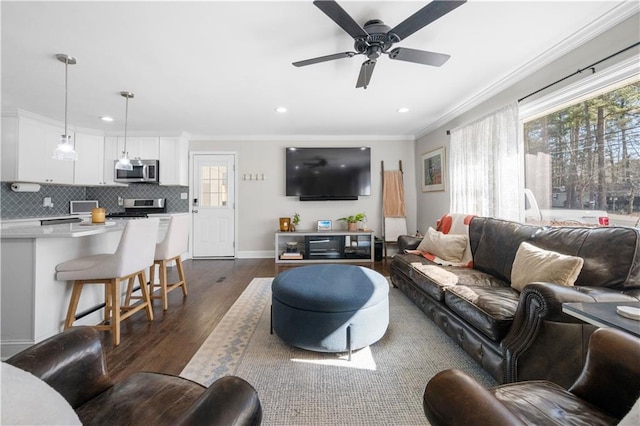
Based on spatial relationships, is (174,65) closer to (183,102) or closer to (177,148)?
(183,102)

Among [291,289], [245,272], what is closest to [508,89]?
[291,289]

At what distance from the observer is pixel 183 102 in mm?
3303

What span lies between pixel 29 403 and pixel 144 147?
208 inches

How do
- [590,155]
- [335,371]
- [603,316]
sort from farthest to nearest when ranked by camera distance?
[590,155] < [335,371] < [603,316]

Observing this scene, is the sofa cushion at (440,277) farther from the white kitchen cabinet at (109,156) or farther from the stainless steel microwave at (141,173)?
the white kitchen cabinet at (109,156)

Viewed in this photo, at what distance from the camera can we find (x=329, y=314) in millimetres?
1708

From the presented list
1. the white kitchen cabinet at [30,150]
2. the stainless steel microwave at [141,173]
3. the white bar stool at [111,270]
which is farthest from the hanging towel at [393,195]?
the white kitchen cabinet at [30,150]

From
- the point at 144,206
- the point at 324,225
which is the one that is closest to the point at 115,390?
the point at 324,225

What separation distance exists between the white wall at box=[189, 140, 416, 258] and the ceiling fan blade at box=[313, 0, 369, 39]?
326 centimetres

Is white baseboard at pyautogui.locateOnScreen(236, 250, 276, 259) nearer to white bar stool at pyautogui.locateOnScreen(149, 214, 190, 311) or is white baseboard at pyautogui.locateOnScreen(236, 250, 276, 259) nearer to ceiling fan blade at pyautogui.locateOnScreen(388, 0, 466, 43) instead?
white bar stool at pyautogui.locateOnScreen(149, 214, 190, 311)

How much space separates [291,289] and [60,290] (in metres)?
1.81

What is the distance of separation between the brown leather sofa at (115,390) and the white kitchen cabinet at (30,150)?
452cm

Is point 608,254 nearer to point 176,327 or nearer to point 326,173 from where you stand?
point 176,327

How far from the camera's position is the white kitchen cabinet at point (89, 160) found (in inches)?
171
